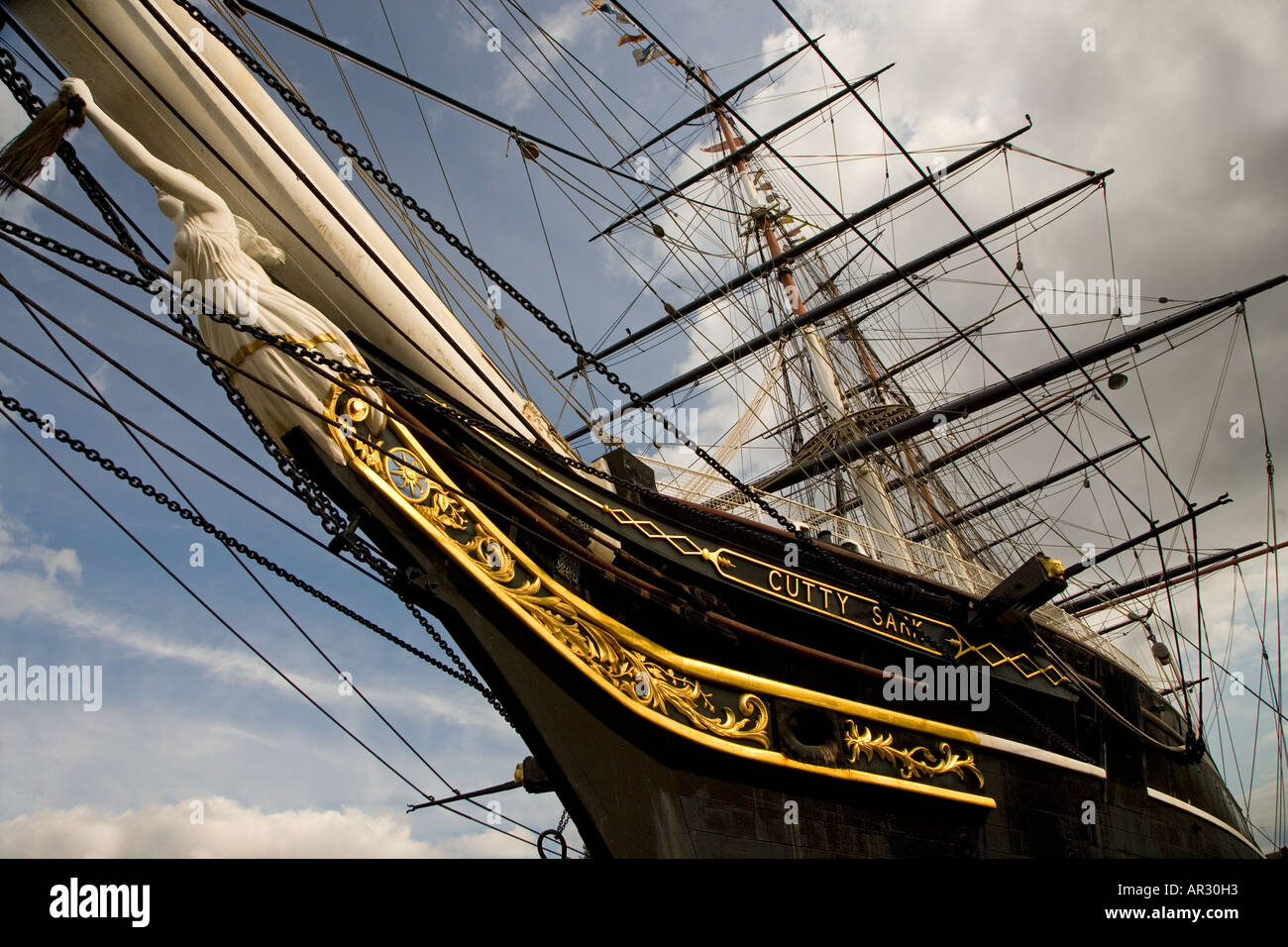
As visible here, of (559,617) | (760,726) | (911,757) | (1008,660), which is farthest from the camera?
(1008,660)

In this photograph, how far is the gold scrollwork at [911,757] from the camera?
4848mm

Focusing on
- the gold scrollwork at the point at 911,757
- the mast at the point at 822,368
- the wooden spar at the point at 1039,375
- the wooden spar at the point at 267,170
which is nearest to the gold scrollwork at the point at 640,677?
the gold scrollwork at the point at 911,757

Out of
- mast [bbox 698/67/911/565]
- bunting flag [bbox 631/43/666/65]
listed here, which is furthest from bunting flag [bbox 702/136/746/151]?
bunting flag [bbox 631/43/666/65]

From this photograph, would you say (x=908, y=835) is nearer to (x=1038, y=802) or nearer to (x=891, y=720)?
(x=891, y=720)

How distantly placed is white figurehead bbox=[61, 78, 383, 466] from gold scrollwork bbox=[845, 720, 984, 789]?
3.19 m

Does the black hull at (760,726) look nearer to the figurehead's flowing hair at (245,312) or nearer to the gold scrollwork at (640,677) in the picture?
the gold scrollwork at (640,677)

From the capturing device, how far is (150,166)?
355 centimetres

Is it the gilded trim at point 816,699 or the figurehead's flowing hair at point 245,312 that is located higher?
the figurehead's flowing hair at point 245,312

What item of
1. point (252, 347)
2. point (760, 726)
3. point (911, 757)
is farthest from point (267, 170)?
point (911, 757)

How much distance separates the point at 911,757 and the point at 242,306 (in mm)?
4306

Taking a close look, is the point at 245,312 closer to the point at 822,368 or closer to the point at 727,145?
the point at 822,368

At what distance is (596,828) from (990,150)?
50.2 ft

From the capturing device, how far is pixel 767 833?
14.3 feet
